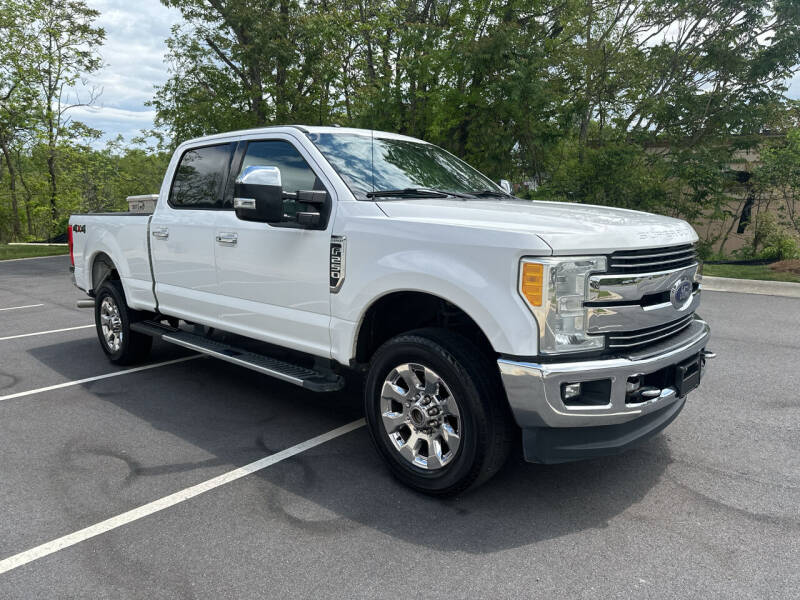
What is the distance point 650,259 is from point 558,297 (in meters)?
0.67

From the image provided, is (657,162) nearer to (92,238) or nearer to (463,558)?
(92,238)

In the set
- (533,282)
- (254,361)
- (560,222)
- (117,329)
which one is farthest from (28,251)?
(533,282)

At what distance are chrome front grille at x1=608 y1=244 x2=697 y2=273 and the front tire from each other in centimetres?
83

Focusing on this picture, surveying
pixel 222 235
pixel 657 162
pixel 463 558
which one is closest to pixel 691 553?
pixel 463 558

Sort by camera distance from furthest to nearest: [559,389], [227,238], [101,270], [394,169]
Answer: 1. [101,270]
2. [227,238]
3. [394,169]
4. [559,389]

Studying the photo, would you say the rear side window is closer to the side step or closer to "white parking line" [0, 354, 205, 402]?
the side step

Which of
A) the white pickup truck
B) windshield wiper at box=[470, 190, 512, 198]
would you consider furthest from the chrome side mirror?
windshield wiper at box=[470, 190, 512, 198]

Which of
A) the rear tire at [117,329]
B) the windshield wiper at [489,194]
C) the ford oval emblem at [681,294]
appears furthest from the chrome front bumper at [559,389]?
the rear tire at [117,329]

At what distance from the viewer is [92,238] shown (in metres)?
6.47

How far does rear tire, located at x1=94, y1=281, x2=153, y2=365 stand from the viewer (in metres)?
6.04

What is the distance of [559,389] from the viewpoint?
2.91 m

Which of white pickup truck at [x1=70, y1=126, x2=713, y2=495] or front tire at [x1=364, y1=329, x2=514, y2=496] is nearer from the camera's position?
white pickup truck at [x1=70, y1=126, x2=713, y2=495]

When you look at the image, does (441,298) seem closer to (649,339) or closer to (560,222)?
(560,222)

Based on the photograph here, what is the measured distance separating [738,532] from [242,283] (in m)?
3.45
